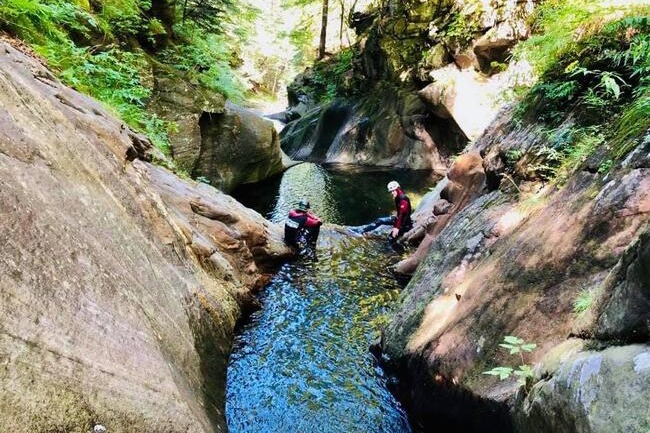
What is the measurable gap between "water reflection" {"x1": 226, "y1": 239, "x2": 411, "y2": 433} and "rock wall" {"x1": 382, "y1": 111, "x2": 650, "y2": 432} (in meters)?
0.58

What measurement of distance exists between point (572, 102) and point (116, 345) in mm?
7154

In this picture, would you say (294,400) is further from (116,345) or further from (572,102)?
(572,102)

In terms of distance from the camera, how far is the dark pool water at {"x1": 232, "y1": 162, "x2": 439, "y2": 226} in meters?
18.6

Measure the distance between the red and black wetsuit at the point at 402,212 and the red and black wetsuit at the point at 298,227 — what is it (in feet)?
8.78

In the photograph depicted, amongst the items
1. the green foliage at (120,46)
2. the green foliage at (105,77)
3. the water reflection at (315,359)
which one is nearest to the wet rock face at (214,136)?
the green foliage at (120,46)

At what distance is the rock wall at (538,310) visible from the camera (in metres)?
2.41

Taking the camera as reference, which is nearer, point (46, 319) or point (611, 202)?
point (46, 319)

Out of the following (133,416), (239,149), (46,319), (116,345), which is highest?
(46,319)

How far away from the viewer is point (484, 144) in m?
10.5

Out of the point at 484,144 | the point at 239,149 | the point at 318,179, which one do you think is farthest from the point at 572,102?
the point at 318,179

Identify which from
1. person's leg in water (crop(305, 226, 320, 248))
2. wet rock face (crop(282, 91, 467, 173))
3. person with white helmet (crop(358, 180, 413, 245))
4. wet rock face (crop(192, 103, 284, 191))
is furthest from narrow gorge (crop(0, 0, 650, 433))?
wet rock face (crop(282, 91, 467, 173))

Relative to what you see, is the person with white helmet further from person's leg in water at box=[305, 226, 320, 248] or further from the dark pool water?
the dark pool water

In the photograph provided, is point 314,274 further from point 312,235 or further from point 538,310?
point 538,310

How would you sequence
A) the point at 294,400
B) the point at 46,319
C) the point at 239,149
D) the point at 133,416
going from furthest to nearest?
the point at 239,149
the point at 294,400
the point at 133,416
the point at 46,319
